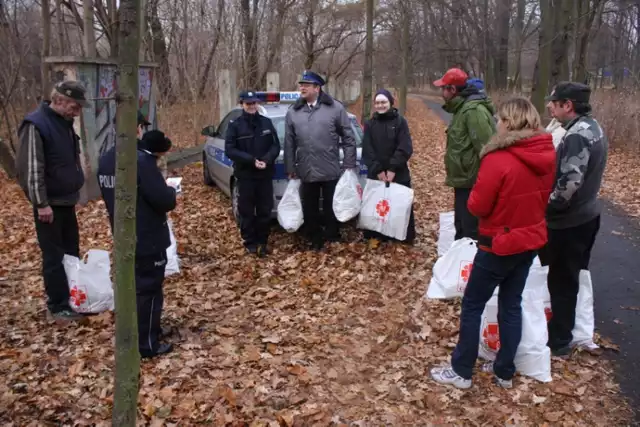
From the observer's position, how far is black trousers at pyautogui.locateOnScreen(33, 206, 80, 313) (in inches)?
186

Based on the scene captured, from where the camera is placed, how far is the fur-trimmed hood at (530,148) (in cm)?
340

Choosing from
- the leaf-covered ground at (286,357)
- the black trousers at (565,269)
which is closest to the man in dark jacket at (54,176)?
the leaf-covered ground at (286,357)

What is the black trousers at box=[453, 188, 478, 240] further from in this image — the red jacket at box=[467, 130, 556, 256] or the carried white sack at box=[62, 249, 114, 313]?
the carried white sack at box=[62, 249, 114, 313]

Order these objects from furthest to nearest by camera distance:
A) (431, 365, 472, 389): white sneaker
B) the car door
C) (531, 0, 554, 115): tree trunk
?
(531, 0, 554, 115): tree trunk
the car door
(431, 365, 472, 389): white sneaker

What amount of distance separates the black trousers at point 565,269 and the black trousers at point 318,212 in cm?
279

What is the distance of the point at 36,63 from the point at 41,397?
657 inches

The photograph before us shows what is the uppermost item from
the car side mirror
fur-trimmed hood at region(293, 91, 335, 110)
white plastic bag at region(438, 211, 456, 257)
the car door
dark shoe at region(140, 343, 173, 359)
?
fur-trimmed hood at region(293, 91, 335, 110)

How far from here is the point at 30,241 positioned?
24.1ft

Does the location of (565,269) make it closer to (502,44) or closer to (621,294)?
(621,294)

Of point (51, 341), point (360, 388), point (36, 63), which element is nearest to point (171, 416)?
point (360, 388)

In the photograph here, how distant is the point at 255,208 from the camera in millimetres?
6586

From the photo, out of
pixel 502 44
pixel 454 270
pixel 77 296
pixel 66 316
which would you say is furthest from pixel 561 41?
pixel 502 44

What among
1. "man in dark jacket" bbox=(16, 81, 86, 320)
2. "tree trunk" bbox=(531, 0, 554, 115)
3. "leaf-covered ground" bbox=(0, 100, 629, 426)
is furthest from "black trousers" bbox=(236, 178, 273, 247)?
"tree trunk" bbox=(531, 0, 554, 115)

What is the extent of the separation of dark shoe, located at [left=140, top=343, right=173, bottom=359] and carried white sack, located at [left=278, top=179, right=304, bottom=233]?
2.44 metres
